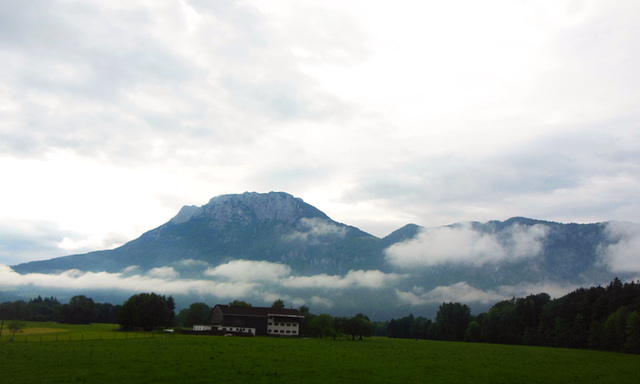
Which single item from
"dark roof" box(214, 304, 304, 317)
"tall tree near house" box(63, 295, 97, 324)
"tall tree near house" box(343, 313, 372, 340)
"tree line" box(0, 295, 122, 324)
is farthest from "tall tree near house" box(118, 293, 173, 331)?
"tall tree near house" box(343, 313, 372, 340)

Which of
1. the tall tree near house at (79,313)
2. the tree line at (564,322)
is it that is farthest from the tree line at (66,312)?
the tree line at (564,322)

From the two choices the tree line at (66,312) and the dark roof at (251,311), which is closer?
the dark roof at (251,311)

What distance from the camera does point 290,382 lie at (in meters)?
24.1

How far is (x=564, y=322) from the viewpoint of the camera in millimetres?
95750

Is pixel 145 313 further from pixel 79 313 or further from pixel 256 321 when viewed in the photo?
pixel 79 313

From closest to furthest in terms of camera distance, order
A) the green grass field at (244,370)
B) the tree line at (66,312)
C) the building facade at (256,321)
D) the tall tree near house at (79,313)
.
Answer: the green grass field at (244,370) → the building facade at (256,321) → the tall tree near house at (79,313) → the tree line at (66,312)

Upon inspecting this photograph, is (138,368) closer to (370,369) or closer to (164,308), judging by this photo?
(370,369)

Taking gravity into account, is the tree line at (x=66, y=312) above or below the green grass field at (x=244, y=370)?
below

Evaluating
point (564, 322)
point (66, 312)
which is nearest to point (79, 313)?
point (66, 312)

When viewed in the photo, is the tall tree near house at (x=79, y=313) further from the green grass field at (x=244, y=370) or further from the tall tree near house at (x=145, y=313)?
the green grass field at (x=244, y=370)

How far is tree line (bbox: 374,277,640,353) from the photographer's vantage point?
257ft

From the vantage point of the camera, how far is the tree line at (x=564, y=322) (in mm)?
78312

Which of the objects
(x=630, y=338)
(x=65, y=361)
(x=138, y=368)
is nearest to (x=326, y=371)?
(x=138, y=368)

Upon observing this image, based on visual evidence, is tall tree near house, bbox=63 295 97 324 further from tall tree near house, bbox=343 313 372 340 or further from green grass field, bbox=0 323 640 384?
green grass field, bbox=0 323 640 384
